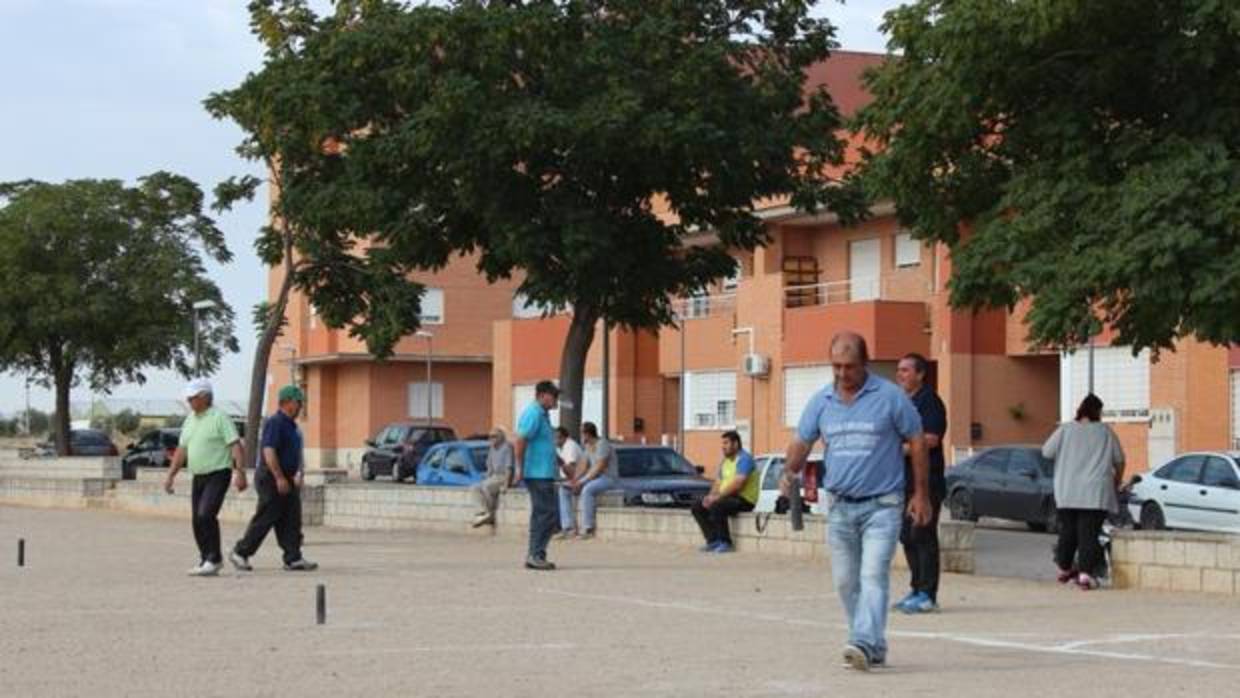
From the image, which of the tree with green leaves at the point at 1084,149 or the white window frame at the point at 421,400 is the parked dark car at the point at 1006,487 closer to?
the tree with green leaves at the point at 1084,149

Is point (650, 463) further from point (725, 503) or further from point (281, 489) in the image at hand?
point (281, 489)

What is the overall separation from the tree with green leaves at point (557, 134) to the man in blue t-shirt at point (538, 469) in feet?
27.6

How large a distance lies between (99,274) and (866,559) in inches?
1863

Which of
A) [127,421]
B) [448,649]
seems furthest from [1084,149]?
[127,421]

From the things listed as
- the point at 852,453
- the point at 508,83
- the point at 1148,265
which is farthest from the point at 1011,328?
the point at 852,453

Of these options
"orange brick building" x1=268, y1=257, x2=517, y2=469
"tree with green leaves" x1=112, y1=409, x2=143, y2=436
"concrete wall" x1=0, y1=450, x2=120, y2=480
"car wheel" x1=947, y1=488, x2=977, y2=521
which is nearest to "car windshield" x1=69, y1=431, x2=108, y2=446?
"orange brick building" x1=268, y1=257, x2=517, y2=469

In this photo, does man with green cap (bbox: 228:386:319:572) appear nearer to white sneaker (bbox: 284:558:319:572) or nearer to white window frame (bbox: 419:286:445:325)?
white sneaker (bbox: 284:558:319:572)

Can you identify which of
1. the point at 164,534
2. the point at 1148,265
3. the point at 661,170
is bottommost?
the point at 164,534

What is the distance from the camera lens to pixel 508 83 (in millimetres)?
29797

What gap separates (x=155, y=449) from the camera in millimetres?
60938

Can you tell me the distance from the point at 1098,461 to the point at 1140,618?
3.09 meters

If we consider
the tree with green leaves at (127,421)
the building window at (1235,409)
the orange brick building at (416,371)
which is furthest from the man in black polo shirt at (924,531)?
the tree with green leaves at (127,421)

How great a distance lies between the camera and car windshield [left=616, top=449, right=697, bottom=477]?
106ft

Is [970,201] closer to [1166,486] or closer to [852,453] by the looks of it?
[1166,486]
